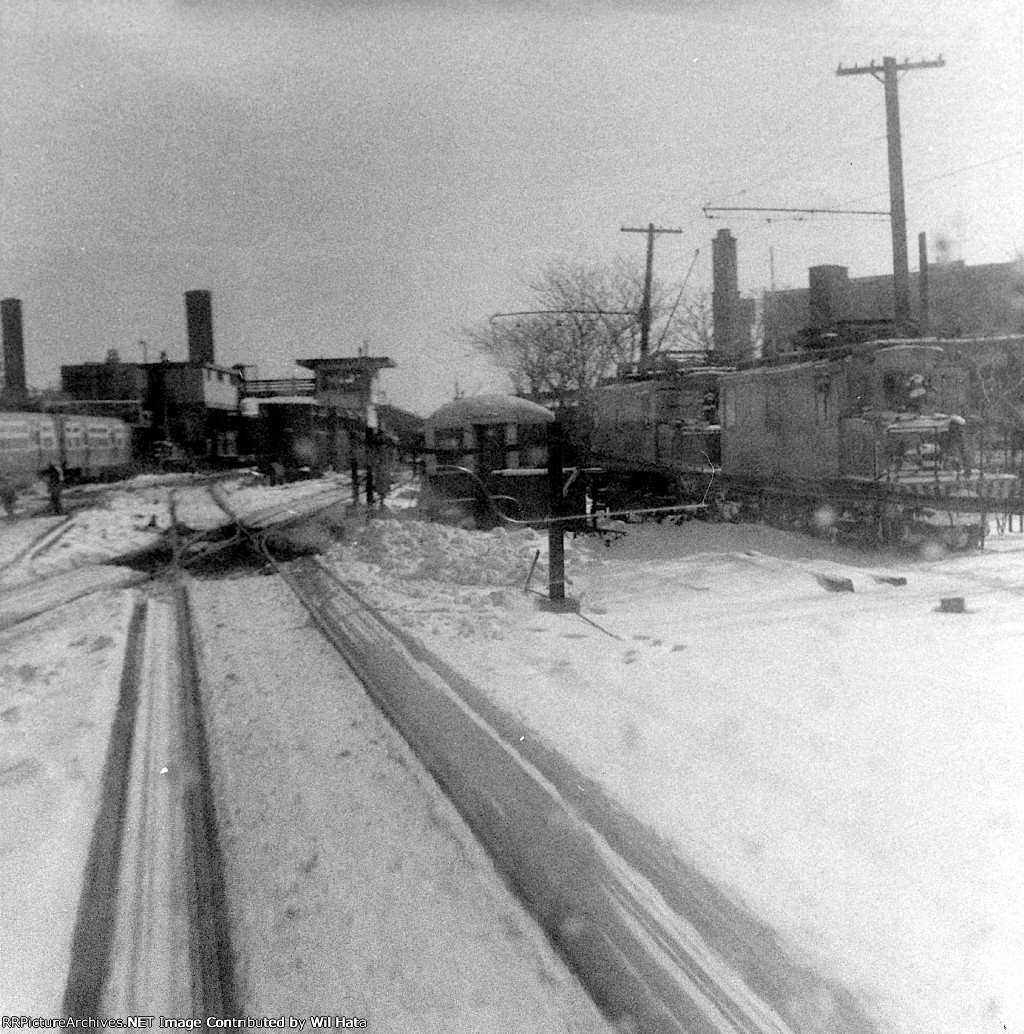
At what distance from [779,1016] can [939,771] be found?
2281mm

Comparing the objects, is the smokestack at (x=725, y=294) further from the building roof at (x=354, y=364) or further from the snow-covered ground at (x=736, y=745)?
the snow-covered ground at (x=736, y=745)

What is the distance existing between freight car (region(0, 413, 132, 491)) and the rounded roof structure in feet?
39.7

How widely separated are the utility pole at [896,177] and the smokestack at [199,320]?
12289mm

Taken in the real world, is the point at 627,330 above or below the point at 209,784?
above

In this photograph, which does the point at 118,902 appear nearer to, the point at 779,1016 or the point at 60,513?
the point at 779,1016

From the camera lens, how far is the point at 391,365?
71.1 ft

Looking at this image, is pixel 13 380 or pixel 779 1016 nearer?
pixel 779 1016

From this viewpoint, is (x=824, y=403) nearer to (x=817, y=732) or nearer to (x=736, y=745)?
(x=817, y=732)

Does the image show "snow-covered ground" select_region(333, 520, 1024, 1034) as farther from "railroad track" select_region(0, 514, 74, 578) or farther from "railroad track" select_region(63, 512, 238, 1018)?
"railroad track" select_region(0, 514, 74, 578)

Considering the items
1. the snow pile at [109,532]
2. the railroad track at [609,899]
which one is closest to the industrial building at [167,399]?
the snow pile at [109,532]

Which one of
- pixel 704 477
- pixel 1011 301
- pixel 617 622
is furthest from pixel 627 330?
pixel 617 622

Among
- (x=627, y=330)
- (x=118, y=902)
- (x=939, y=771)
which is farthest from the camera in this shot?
(x=627, y=330)

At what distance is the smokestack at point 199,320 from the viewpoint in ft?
43.3

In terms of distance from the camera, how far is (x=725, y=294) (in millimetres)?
27891
